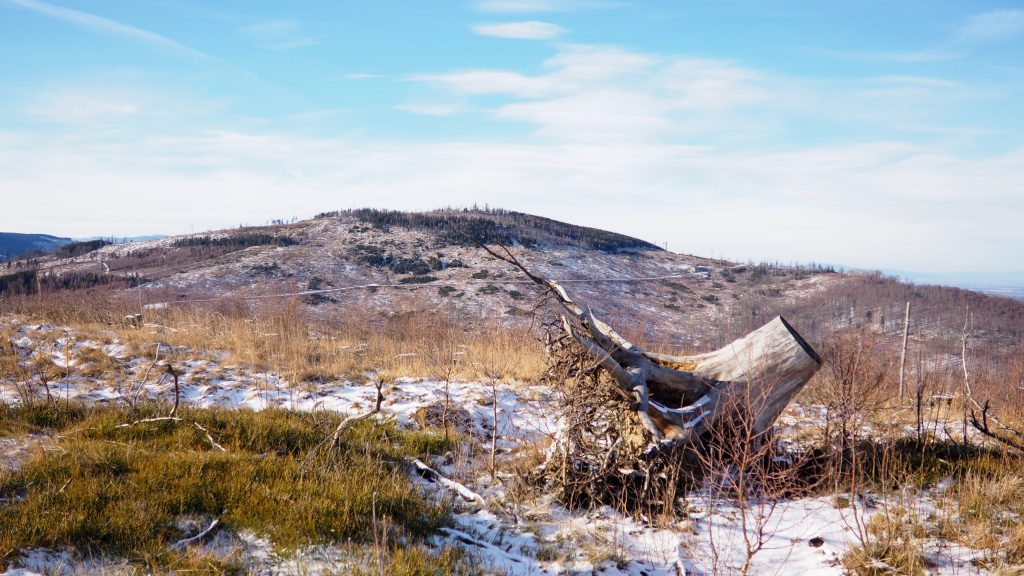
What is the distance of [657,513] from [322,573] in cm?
307

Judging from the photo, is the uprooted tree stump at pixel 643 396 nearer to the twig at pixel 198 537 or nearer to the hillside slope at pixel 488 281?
the twig at pixel 198 537

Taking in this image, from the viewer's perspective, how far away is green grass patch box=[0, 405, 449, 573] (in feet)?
11.2

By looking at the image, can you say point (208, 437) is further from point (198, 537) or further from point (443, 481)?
point (443, 481)

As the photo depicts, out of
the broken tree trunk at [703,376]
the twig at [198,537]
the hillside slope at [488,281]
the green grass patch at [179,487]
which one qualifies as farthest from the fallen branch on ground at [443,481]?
the hillside slope at [488,281]

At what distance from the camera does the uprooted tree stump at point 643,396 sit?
5273 millimetres

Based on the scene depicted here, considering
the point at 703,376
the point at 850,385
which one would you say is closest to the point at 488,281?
the point at 703,376

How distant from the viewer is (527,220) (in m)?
47.0

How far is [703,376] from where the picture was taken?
235 inches

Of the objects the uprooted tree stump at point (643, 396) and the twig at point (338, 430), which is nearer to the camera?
the twig at point (338, 430)

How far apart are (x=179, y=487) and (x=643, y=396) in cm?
399

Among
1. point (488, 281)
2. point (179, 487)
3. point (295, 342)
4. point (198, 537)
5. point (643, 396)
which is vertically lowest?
point (198, 537)

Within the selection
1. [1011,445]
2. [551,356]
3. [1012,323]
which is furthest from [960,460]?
[1012,323]

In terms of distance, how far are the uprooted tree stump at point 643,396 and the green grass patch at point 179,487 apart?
1.60m

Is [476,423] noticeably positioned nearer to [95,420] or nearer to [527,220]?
[95,420]
